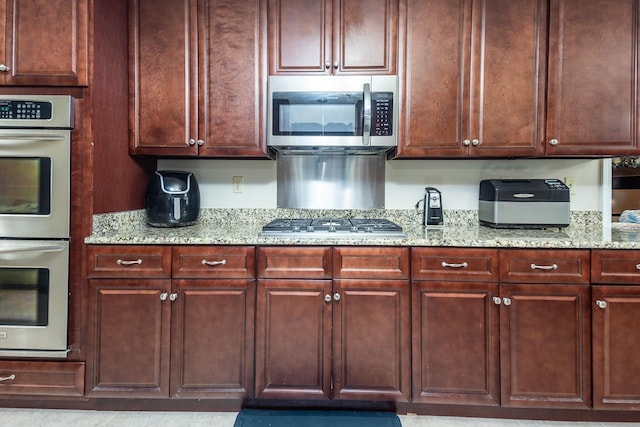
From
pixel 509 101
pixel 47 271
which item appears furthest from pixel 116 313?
pixel 509 101

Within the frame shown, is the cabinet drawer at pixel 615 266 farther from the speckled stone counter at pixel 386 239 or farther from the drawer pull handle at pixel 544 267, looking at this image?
the drawer pull handle at pixel 544 267

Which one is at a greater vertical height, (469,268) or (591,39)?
(591,39)

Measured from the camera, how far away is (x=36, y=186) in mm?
1634

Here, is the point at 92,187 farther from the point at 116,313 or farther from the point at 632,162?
the point at 632,162

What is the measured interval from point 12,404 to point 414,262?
2.15 metres

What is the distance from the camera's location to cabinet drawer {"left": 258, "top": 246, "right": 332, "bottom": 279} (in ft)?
5.42

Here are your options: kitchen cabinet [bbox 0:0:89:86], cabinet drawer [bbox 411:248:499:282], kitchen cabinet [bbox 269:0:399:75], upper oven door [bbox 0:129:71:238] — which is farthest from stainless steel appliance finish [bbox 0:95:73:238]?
cabinet drawer [bbox 411:248:499:282]

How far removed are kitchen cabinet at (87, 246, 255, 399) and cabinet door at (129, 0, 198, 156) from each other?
0.68 metres

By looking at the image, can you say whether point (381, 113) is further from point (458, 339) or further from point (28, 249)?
point (28, 249)

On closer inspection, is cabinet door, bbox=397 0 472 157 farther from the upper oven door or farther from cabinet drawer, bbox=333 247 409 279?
the upper oven door

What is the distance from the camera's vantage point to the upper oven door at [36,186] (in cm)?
162

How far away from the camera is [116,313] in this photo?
165 cm

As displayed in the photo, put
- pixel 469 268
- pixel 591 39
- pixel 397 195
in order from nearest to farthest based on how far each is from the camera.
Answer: pixel 469 268 < pixel 591 39 < pixel 397 195

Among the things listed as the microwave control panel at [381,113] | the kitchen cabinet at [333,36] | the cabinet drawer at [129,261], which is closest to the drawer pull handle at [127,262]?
the cabinet drawer at [129,261]
